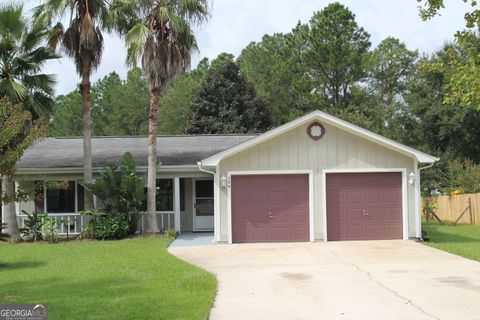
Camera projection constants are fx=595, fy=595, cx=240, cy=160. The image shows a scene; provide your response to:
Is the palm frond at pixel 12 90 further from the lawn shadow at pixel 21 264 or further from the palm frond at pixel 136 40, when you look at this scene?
the lawn shadow at pixel 21 264

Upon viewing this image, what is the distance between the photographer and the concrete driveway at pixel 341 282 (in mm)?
8172

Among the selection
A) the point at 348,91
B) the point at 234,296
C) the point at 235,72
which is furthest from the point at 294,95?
the point at 234,296

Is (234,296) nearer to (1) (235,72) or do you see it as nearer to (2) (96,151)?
(2) (96,151)

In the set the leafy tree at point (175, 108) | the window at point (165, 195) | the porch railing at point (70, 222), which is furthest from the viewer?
the leafy tree at point (175, 108)

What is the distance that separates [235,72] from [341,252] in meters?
26.1

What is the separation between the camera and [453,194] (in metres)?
27.5

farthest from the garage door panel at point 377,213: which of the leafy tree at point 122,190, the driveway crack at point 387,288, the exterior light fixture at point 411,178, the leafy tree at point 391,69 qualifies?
the leafy tree at point 391,69

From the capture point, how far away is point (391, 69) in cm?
4712

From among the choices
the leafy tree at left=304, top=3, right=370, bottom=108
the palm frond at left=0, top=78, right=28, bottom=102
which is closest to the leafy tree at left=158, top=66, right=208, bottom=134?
the leafy tree at left=304, top=3, right=370, bottom=108

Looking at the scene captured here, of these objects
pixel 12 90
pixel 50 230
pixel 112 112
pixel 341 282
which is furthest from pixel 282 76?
pixel 341 282

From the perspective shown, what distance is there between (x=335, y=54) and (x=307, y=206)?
26.7 metres

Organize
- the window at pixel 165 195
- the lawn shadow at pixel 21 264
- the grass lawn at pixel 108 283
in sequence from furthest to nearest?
the window at pixel 165 195
the lawn shadow at pixel 21 264
the grass lawn at pixel 108 283

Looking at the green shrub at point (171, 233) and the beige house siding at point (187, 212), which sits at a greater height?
the beige house siding at point (187, 212)

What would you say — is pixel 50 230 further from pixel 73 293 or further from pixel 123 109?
pixel 123 109
